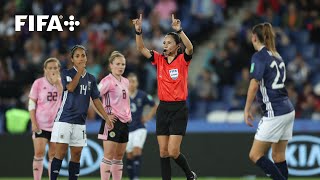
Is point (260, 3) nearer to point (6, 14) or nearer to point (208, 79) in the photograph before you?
point (208, 79)

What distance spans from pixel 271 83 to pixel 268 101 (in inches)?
10.2

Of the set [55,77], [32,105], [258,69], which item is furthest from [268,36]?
[32,105]

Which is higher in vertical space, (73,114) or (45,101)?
(45,101)

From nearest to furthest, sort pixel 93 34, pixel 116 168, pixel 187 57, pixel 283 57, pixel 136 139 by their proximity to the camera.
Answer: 1. pixel 187 57
2. pixel 116 168
3. pixel 136 139
4. pixel 283 57
5. pixel 93 34

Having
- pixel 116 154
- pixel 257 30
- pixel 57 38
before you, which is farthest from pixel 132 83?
pixel 57 38

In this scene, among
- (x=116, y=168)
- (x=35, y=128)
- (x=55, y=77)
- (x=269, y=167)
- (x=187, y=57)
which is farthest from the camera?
(x=55, y=77)

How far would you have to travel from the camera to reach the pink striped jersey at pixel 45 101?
1423 centimetres

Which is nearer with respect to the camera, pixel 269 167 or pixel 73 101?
pixel 269 167

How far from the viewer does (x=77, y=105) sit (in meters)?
12.9

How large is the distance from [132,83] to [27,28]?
6646mm

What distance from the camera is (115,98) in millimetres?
13516

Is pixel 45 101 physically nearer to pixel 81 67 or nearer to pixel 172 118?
pixel 81 67

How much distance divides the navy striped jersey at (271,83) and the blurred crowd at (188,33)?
711 centimetres

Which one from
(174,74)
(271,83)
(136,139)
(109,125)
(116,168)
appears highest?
(174,74)
